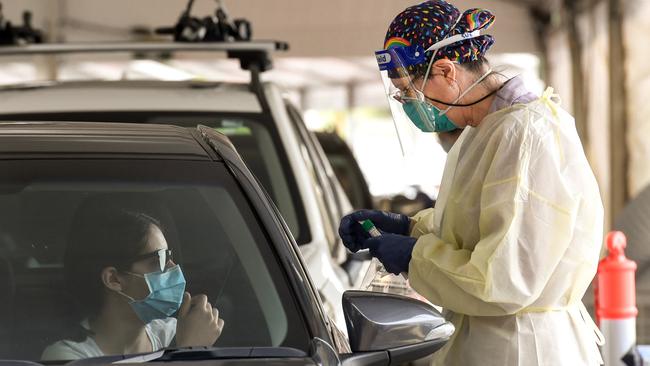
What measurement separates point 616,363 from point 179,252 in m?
2.87

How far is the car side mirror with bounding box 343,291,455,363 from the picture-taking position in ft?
10.1

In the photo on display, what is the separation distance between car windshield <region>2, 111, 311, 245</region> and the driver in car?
2.04 meters

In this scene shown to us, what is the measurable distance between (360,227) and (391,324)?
3.27 feet

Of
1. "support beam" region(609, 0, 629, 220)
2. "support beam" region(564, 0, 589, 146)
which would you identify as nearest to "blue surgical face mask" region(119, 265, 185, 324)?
"support beam" region(609, 0, 629, 220)

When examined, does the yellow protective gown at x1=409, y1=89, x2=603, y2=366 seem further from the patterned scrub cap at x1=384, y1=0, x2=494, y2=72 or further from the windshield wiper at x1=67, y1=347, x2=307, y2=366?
the windshield wiper at x1=67, y1=347, x2=307, y2=366

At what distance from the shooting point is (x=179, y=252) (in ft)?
10.9

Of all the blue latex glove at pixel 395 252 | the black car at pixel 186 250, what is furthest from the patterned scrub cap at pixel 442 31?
the black car at pixel 186 250

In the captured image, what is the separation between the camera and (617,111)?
13945 mm

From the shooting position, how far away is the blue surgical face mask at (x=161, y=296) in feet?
10.4

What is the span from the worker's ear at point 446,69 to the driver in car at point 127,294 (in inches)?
32.6

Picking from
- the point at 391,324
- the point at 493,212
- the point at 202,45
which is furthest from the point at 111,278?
the point at 202,45

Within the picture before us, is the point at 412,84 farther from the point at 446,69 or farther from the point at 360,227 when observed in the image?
the point at 360,227

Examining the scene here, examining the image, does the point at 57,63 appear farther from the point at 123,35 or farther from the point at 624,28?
the point at 624,28

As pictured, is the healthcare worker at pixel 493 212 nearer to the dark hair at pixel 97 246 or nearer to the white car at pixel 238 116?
the dark hair at pixel 97 246
